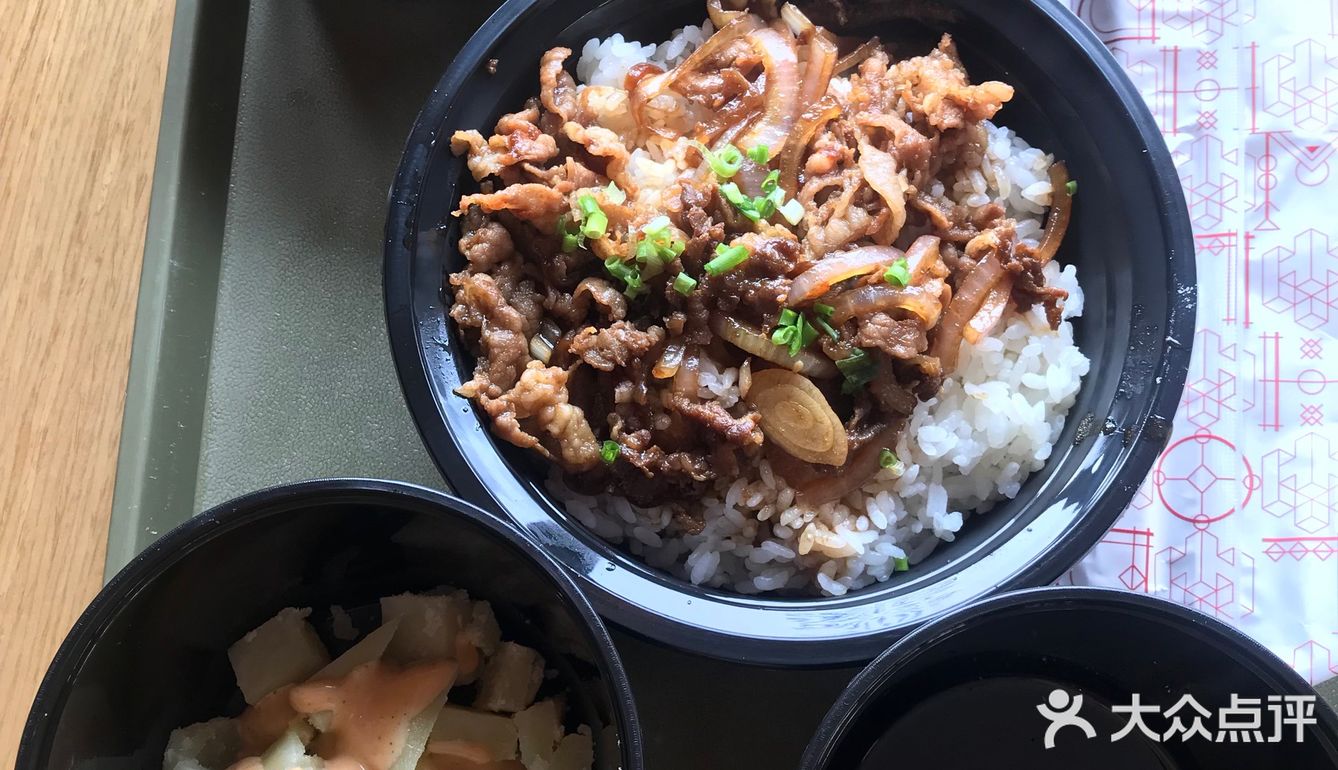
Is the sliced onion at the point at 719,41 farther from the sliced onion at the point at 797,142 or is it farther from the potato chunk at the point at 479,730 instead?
the potato chunk at the point at 479,730

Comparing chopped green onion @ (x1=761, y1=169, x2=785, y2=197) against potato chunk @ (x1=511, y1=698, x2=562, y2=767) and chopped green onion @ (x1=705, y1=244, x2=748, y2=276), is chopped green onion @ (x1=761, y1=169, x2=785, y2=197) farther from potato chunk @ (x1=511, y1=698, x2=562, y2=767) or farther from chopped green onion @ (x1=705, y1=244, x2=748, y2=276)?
potato chunk @ (x1=511, y1=698, x2=562, y2=767)

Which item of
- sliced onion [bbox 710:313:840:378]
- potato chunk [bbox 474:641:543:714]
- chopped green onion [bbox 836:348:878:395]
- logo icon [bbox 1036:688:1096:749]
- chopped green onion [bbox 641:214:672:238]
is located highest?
chopped green onion [bbox 641:214:672:238]

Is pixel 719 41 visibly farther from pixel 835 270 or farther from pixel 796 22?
pixel 835 270

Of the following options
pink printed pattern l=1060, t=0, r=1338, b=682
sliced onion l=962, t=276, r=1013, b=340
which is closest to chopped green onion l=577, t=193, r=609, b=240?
sliced onion l=962, t=276, r=1013, b=340

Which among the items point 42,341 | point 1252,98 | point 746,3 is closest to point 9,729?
point 42,341

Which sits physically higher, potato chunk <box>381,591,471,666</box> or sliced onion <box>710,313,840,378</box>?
sliced onion <box>710,313,840,378</box>

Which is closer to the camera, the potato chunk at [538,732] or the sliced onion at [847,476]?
the potato chunk at [538,732]

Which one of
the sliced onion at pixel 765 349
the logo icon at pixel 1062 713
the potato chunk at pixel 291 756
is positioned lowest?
the potato chunk at pixel 291 756

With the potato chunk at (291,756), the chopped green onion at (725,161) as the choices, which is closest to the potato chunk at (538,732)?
the potato chunk at (291,756)
